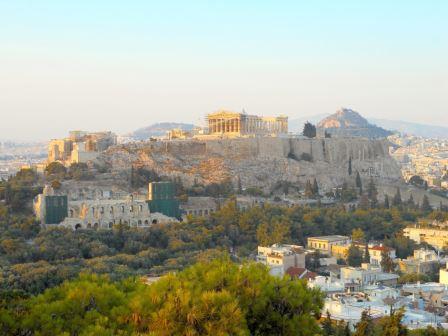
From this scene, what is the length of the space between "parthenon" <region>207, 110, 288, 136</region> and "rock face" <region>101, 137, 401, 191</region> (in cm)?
354

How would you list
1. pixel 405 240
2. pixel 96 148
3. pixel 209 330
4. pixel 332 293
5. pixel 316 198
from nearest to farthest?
pixel 209 330 → pixel 332 293 → pixel 405 240 → pixel 316 198 → pixel 96 148

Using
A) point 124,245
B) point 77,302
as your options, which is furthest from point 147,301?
point 124,245

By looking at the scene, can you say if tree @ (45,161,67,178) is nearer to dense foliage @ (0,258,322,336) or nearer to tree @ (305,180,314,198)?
tree @ (305,180,314,198)

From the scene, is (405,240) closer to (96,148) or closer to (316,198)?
(316,198)

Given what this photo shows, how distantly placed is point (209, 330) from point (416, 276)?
59.4ft

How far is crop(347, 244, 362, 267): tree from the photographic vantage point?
100ft

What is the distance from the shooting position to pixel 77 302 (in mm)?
10211

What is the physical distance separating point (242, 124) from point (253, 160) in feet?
21.9

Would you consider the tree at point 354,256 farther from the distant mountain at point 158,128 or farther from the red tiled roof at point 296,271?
the distant mountain at point 158,128

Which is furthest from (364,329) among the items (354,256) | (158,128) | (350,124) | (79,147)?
(158,128)

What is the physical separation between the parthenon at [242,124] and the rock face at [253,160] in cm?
354

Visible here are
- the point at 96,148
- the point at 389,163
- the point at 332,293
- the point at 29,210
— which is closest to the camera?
the point at 332,293

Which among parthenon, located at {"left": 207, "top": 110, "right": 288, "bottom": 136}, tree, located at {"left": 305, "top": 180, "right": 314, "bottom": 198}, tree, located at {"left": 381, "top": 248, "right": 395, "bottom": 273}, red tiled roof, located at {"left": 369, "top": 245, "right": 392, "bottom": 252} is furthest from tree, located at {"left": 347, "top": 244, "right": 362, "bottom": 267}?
parthenon, located at {"left": 207, "top": 110, "right": 288, "bottom": 136}

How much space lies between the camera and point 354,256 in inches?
1217
